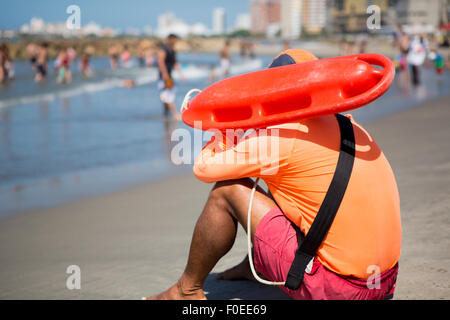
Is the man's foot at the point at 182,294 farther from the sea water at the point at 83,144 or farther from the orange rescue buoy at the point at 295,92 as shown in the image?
the sea water at the point at 83,144

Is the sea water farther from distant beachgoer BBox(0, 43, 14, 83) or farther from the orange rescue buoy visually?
distant beachgoer BBox(0, 43, 14, 83)

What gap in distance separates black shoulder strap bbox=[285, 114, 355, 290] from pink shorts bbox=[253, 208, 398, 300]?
0.12 ft

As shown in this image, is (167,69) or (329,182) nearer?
(329,182)

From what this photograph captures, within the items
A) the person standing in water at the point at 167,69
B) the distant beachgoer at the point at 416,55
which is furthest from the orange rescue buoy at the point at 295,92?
the distant beachgoer at the point at 416,55

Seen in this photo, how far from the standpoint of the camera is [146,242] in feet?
11.3

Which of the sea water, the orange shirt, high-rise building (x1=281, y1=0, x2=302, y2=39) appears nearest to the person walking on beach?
the orange shirt

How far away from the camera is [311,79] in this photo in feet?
6.03

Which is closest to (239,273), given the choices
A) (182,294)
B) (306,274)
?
(182,294)

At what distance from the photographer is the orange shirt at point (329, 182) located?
72.1 inches

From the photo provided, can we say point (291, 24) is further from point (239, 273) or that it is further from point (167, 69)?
point (239, 273)

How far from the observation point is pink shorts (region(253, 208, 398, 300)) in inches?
75.6

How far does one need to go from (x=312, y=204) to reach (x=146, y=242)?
1.85m
